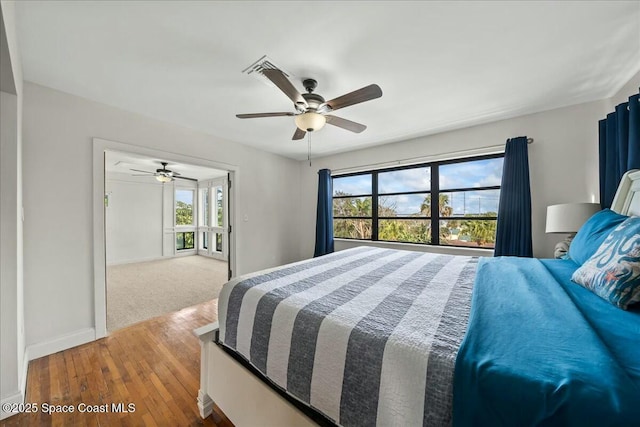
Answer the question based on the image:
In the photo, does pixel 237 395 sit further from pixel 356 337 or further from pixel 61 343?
pixel 61 343

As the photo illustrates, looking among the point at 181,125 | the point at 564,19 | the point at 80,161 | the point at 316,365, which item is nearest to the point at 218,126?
the point at 181,125

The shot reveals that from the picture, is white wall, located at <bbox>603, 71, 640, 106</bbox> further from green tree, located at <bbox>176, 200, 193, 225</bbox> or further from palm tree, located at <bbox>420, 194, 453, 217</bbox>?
green tree, located at <bbox>176, 200, 193, 225</bbox>

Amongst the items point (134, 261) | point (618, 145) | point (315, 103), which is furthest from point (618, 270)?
point (134, 261)

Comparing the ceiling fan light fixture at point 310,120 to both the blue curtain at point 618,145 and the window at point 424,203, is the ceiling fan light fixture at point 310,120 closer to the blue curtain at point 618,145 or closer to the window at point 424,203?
the window at point 424,203

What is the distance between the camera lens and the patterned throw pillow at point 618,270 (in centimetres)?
93

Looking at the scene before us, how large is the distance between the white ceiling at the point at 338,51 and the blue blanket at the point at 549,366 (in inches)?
65.2

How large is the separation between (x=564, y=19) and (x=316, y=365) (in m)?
2.42

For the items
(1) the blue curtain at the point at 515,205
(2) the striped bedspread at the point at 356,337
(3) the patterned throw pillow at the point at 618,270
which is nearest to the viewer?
(2) the striped bedspread at the point at 356,337

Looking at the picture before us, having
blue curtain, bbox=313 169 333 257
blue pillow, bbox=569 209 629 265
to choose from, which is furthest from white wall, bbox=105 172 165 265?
blue pillow, bbox=569 209 629 265

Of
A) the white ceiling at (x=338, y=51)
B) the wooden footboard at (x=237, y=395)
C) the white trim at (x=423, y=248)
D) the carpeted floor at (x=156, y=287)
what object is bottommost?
the carpeted floor at (x=156, y=287)

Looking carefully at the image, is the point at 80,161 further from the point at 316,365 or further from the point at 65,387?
the point at 316,365

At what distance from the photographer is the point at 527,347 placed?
2.29ft

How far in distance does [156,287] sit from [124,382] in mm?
2450

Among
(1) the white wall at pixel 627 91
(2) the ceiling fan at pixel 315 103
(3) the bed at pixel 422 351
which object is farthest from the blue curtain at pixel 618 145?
(2) the ceiling fan at pixel 315 103
